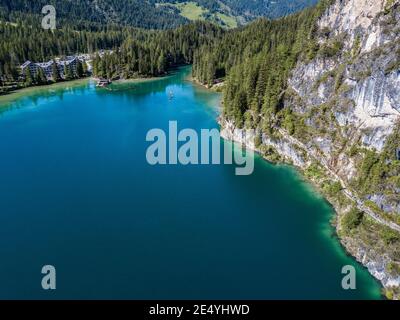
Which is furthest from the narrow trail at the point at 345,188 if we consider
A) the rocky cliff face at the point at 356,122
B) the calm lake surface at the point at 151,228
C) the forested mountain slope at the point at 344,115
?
the calm lake surface at the point at 151,228

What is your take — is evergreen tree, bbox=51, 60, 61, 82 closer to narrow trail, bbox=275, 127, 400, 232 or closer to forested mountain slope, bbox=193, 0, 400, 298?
forested mountain slope, bbox=193, 0, 400, 298

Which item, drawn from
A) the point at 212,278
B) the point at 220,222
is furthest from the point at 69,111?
the point at 212,278

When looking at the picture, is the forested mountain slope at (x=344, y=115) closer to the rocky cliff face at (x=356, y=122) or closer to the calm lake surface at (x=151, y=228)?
the rocky cliff face at (x=356, y=122)

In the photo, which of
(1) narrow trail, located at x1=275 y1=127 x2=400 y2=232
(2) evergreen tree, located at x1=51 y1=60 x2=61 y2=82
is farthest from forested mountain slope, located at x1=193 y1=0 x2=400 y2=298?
(2) evergreen tree, located at x1=51 y1=60 x2=61 y2=82

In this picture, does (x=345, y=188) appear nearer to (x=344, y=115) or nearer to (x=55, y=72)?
(x=344, y=115)

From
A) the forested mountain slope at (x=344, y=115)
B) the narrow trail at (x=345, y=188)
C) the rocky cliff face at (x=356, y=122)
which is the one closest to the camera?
the narrow trail at (x=345, y=188)

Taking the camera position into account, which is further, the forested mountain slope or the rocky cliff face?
the forested mountain slope

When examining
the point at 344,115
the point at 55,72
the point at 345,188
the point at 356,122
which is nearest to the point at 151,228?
the point at 345,188
